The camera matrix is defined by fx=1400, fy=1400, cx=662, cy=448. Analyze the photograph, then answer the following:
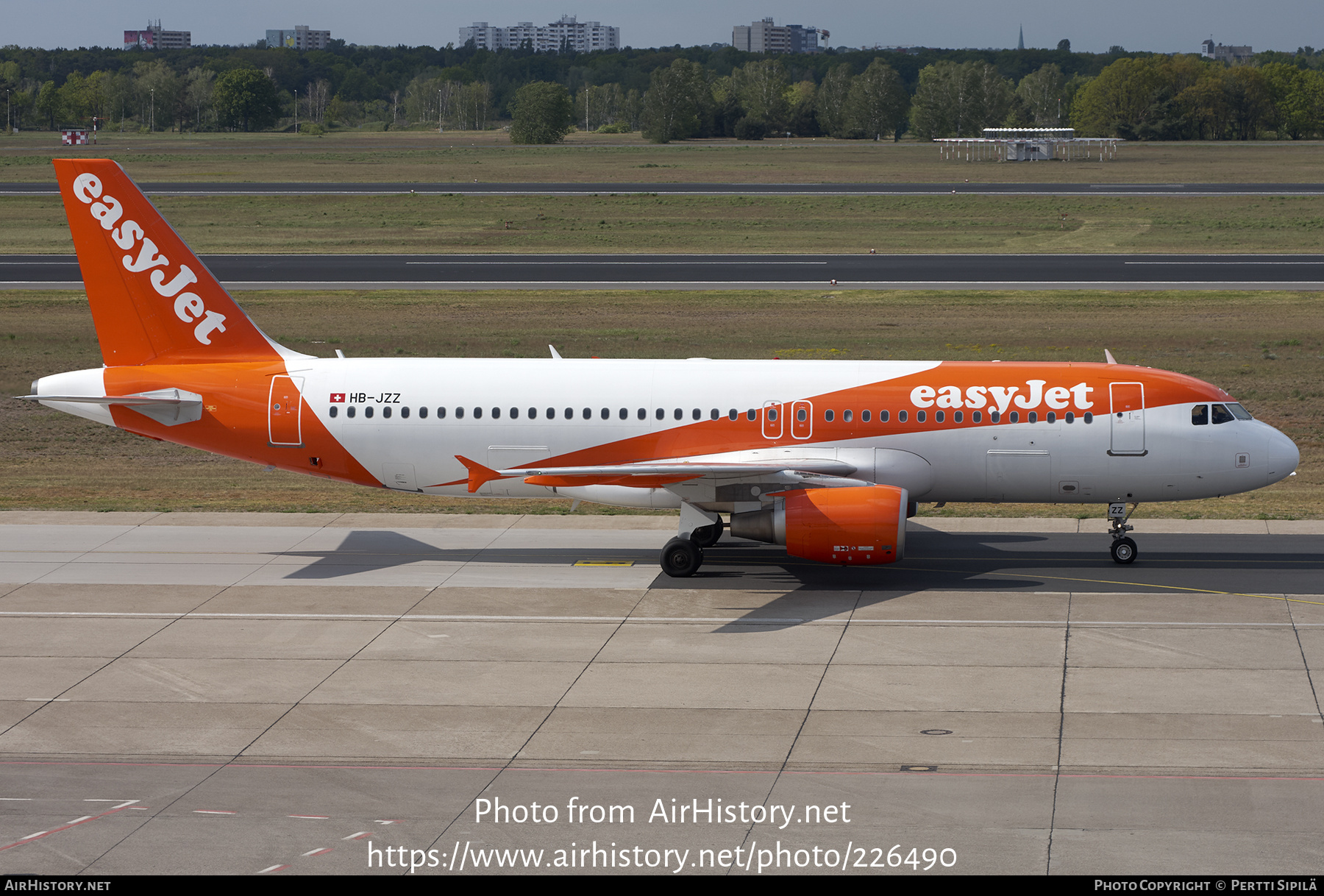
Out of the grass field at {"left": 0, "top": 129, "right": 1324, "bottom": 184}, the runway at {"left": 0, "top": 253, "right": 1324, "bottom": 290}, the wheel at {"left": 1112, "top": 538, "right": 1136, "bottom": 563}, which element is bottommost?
the wheel at {"left": 1112, "top": 538, "right": 1136, "bottom": 563}

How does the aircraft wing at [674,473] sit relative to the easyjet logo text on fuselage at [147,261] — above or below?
below

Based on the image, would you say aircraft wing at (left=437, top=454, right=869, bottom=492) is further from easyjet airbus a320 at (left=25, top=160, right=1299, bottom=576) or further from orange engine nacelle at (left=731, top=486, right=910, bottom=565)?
orange engine nacelle at (left=731, top=486, right=910, bottom=565)

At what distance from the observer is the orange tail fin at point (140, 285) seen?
2800 centimetres

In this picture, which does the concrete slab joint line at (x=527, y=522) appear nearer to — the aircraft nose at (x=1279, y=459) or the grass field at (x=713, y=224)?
the aircraft nose at (x=1279, y=459)

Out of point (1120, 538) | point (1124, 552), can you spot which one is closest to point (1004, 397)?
point (1120, 538)

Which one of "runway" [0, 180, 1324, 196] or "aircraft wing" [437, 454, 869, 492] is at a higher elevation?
"runway" [0, 180, 1324, 196]

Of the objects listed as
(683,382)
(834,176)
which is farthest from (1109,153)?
(683,382)

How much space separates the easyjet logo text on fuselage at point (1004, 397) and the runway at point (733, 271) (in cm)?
4058

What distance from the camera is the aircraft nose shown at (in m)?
27.1

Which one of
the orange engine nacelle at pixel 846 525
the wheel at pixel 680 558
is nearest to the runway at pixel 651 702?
the wheel at pixel 680 558

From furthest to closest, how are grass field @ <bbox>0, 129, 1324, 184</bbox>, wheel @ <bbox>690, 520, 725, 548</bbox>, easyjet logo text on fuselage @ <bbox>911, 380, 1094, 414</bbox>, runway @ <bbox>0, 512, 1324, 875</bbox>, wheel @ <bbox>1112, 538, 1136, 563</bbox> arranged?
grass field @ <bbox>0, 129, 1324, 184</bbox> < wheel @ <bbox>690, 520, 725, 548</bbox> < wheel @ <bbox>1112, 538, 1136, 563</bbox> < easyjet logo text on fuselage @ <bbox>911, 380, 1094, 414</bbox> < runway @ <bbox>0, 512, 1324, 875</bbox>

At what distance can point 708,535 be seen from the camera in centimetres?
2859

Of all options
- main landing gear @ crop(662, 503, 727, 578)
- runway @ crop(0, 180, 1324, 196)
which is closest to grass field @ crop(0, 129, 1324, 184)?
runway @ crop(0, 180, 1324, 196)

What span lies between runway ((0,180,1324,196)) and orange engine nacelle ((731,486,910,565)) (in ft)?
277
